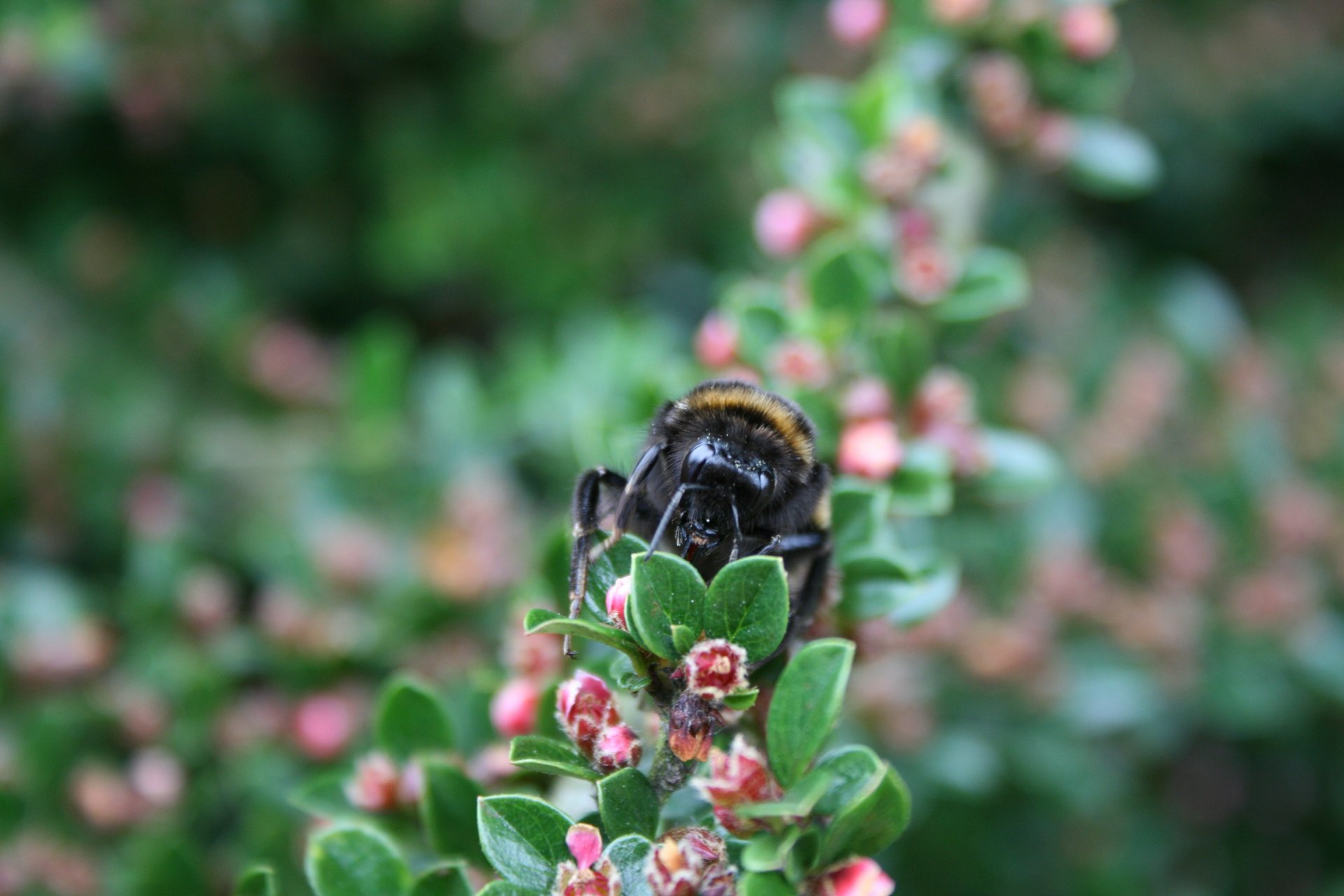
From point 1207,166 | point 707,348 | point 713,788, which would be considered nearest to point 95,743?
point 707,348

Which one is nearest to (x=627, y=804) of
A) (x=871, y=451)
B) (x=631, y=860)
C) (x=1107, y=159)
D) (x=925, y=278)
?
(x=631, y=860)

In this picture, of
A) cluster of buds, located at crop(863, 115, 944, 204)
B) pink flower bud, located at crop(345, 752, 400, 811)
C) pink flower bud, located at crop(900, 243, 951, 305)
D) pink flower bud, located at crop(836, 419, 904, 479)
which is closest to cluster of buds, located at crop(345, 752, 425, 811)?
pink flower bud, located at crop(345, 752, 400, 811)

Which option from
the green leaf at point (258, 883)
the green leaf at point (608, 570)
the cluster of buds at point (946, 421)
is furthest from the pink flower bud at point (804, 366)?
the green leaf at point (258, 883)

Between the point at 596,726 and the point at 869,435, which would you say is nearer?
the point at 596,726

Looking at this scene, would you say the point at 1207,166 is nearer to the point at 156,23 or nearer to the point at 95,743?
the point at 156,23

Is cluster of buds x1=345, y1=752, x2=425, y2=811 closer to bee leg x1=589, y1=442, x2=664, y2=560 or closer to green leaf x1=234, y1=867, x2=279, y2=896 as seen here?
green leaf x1=234, y1=867, x2=279, y2=896

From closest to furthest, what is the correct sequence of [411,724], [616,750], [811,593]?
[616,750], [811,593], [411,724]

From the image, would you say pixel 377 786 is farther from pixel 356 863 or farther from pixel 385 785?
pixel 356 863

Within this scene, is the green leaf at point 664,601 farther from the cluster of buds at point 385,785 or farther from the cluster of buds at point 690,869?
the cluster of buds at point 385,785
